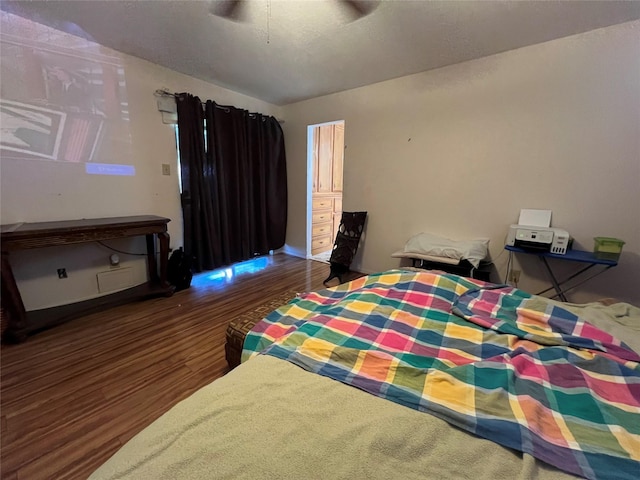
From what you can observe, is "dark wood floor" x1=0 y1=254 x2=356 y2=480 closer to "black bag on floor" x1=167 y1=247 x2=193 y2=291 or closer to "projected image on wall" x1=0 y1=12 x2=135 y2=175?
"black bag on floor" x1=167 y1=247 x2=193 y2=291

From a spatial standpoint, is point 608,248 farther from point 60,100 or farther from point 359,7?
point 60,100

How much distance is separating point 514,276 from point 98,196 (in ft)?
13.4

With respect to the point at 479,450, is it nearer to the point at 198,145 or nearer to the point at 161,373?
the point at 161,373

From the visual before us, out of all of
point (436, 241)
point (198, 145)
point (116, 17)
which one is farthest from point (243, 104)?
point (436, 241)

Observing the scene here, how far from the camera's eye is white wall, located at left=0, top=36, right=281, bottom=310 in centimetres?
220

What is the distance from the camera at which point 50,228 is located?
202cm

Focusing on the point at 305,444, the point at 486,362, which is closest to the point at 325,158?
the point at 486,362

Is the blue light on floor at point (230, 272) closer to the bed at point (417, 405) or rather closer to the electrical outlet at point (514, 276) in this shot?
the bed at point (417, 405)

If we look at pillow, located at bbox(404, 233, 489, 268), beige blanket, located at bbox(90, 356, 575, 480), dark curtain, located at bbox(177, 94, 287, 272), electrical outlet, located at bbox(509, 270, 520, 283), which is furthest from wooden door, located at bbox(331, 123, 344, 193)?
beige blanket, located at bbox(90, 356, 575, 480)

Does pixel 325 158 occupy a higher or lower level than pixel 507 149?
higher

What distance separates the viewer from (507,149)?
2506 millimetres

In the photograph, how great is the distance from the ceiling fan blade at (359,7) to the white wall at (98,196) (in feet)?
6.85

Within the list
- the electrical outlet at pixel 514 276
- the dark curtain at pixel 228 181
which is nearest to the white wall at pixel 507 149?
the electrical outlet at pixel 514 276

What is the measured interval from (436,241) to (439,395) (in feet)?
7.22
